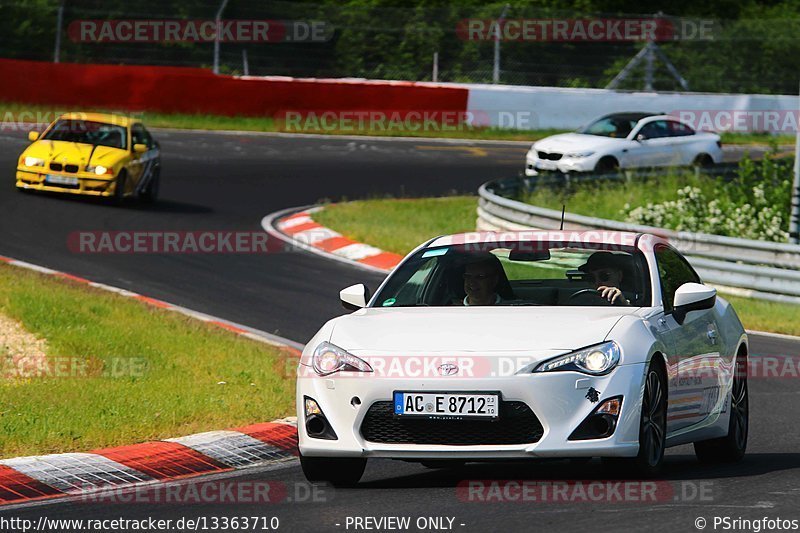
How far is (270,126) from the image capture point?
3588 centimetres

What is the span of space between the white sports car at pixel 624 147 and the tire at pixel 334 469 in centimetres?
2004

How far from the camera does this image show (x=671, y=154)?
97.3 feet

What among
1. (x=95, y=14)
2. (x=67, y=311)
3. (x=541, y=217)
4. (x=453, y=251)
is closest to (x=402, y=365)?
(x=453, y=251)

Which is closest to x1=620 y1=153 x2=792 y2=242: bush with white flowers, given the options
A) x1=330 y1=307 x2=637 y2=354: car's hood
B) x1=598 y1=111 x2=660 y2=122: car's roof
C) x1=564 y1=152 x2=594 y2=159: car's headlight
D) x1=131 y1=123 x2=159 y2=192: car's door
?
x1=564 y1=152 x2=594 y2=159: car's headlight

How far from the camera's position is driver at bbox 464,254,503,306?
8609 millimetres

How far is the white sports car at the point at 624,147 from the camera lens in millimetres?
28109

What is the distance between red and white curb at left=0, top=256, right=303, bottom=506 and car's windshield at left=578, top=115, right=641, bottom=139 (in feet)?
66.7

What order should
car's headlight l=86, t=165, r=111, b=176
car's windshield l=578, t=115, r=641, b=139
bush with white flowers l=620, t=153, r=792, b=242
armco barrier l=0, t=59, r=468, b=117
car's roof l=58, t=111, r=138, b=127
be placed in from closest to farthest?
1. bush with white flowers l=620, t=153, r=792, b=242
2. car's headlight l=86, t=165, r=111, b=176
3. car's roof l=58, t=111, r=138, b=127
4. car's windshield l=578, t=115, r=641, b=139
5. armco barrier l=0, t=59, r=468, b=117

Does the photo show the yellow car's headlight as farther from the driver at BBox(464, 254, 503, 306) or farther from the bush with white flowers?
the driver at BBox(464, 254, 503, 306)

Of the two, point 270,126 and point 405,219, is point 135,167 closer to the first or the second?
point 405,219

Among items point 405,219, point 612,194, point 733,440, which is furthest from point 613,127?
point 733,440

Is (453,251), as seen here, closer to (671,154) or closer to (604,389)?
(604,389)

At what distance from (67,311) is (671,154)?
59.5 ft

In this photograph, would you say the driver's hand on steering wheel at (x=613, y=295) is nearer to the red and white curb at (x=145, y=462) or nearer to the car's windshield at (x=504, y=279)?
the car's windshield at (x=504, y=279)
